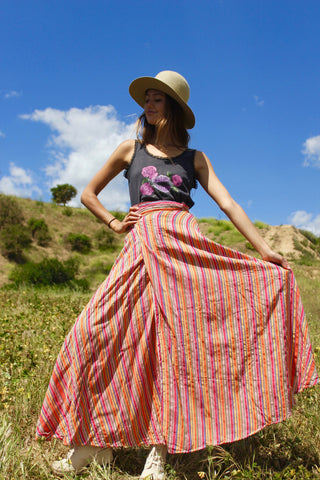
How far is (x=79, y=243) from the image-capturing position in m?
21.8

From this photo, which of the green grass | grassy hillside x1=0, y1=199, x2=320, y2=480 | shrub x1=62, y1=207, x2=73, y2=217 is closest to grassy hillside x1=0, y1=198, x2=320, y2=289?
shrub x1=62, y1=207, x2=73, y2=217

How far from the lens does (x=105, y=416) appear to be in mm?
1869

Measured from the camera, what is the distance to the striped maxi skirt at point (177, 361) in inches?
71.3

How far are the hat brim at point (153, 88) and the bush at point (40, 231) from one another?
19135 mm

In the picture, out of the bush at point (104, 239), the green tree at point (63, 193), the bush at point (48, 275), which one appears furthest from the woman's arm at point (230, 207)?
the green tree at point (63, 193)

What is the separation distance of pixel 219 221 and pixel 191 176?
67.0 ft

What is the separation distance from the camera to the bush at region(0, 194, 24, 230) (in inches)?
814

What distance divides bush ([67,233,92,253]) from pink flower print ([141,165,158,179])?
1981cm

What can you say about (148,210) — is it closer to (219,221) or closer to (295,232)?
(295,232)

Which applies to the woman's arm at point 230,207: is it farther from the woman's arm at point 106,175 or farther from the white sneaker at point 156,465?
the white sneaker at point 156,465

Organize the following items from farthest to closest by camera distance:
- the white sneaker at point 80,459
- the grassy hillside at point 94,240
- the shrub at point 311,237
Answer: the shrub at point 311,237, the grassy hillside at point 94,240, the white sneaker at point 80,459

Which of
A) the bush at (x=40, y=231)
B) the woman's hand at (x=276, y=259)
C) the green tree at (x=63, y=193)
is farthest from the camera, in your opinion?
the green tree at (x=63, y=193)

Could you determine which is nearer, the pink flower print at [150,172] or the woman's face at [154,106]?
the pink flower print at [150,172]

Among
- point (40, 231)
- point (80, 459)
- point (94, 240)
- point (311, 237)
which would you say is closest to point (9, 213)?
point (40, 231)
